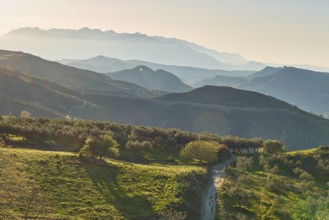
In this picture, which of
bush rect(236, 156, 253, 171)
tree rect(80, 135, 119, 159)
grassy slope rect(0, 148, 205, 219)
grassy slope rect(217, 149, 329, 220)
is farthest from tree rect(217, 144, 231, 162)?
tree rect(80, 135, 119, 159)

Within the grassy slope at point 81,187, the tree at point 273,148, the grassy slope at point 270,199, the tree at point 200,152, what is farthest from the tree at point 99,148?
the tree at point 273,148

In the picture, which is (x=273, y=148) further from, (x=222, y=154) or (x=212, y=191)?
(x=212, y=191)

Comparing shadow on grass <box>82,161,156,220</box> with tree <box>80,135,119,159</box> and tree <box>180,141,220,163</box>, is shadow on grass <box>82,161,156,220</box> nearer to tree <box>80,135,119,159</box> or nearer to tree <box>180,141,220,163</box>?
tree <box>80,135,119,159</box>

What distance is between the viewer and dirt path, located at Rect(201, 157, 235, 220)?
82.8 metres

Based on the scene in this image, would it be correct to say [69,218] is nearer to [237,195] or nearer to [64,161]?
[64,161]

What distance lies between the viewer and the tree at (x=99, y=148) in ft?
323

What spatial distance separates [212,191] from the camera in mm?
97625

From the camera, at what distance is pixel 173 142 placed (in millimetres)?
148625

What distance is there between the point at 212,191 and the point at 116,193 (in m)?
29.0

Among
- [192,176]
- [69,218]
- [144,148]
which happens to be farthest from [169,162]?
[69,218]

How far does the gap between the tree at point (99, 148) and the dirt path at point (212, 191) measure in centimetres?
2816

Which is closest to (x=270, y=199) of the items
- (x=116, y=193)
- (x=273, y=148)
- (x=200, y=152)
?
(x=200, y=152)

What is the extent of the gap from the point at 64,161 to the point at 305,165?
90.7 meters

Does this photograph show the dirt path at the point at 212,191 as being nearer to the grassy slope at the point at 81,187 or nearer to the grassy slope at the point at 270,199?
the grassy slope at the point at 270,199
